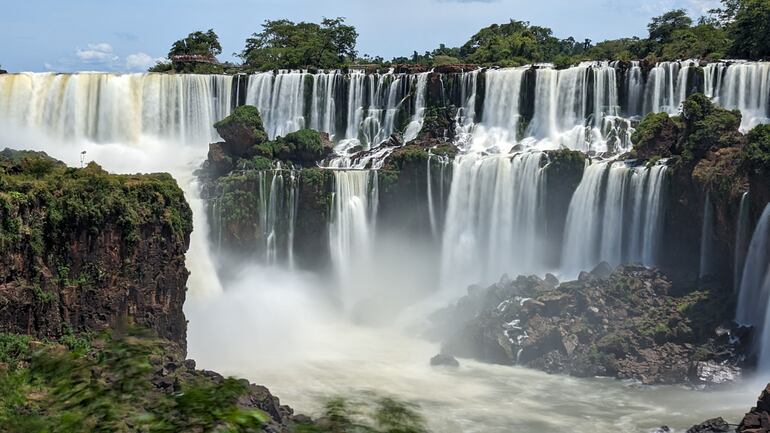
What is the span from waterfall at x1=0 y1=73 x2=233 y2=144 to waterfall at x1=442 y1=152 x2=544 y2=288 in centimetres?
1448

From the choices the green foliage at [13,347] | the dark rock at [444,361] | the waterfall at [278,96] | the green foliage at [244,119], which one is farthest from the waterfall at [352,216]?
the green foliage at [13,347]

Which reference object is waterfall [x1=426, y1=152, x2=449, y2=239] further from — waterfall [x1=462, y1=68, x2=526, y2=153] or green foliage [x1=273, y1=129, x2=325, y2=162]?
green foliage [x1=273, y1=129, x2=325, y2=162]

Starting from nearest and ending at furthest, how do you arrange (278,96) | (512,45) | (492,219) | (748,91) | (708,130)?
1. (708,130)
2. (492,219)
3. (748,91)
4. (278,96)
5. (512,45)

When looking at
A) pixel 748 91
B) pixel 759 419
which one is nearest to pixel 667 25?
pixel 748 91

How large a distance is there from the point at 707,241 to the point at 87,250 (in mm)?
20045

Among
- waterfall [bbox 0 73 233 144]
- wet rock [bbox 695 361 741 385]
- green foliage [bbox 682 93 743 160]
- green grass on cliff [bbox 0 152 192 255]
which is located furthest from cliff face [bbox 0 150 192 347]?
waterfall [bbox 0 73 233 144]

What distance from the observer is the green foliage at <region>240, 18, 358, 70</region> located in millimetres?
57656

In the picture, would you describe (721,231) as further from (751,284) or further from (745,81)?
(745,81)

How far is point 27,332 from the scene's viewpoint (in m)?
22.2

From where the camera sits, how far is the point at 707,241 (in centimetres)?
3191

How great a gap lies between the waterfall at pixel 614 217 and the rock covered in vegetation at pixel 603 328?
92.3 inches

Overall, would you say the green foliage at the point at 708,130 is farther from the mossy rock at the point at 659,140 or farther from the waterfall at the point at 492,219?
the waterfall at the point at 492,219

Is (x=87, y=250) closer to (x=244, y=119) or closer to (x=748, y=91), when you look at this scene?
(x=244, y=119)

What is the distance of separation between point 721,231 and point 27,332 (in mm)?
21501
